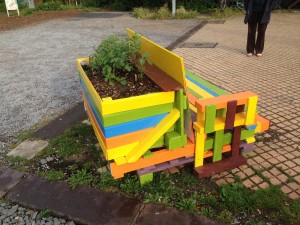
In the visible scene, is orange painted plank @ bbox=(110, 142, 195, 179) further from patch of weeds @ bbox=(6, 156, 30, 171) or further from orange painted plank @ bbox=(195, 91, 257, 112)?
patch of weeds @ bbox=(6, 156, 30, 171)

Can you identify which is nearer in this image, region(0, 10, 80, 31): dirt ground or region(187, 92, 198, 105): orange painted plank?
region(187, 92, 198, 105): orange painted plank

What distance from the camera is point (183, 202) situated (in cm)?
255

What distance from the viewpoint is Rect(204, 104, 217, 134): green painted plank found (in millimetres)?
2545

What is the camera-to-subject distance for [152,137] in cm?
259

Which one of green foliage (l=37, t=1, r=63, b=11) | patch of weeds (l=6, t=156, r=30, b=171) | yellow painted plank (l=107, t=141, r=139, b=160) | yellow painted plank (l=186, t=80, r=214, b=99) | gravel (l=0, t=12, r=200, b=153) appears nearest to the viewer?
yellow painted plank (l=107, t=141, r=139, b=160)

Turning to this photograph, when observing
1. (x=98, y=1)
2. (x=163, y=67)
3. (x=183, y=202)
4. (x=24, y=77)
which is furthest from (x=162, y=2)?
(x=183, y=202)

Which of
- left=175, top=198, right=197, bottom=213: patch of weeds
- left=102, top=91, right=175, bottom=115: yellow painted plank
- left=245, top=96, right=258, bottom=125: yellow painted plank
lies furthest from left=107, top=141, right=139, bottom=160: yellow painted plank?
left=245, top=96, right=258, bottom=125: yellow painted plank

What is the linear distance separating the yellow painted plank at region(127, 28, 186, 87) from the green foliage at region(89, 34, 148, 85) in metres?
0.14

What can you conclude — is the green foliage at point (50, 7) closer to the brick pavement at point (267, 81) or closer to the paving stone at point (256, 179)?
the brick pavement at point (267, 81)

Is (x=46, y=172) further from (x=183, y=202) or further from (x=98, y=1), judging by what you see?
(x=98, y=1)

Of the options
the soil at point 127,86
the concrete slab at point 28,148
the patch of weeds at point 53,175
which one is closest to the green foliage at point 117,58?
the soil at point 127,86

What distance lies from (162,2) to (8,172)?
13.6 metres

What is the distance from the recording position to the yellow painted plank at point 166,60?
8.34ft

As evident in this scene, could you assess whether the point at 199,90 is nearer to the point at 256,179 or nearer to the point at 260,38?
the point at 256,179
